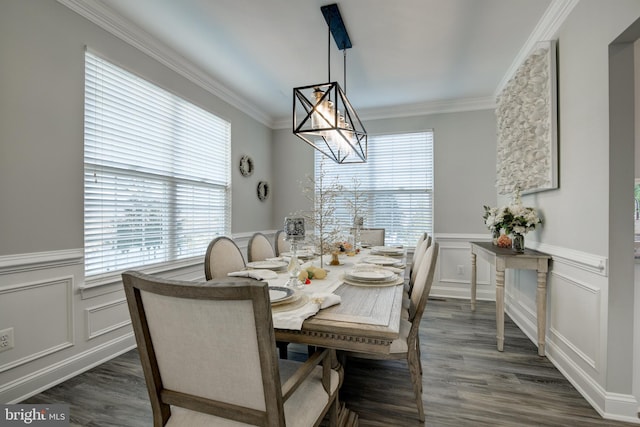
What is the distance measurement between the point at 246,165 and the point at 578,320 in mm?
3834

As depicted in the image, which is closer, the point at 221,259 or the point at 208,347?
the point at 208,347

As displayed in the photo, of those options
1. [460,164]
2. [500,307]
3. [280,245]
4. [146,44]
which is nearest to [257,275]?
[280,245]

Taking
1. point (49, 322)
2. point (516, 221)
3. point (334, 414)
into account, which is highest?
point (516, 221)

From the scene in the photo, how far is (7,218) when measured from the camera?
1801mm

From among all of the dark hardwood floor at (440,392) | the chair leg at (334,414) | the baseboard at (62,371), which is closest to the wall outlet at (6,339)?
the baseboard at (62,371)

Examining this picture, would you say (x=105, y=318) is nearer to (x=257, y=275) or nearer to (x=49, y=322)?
(x=49, y=322)

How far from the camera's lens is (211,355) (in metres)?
0.91

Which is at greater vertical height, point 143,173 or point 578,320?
point 143,173

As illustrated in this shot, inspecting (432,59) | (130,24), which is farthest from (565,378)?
(130,24)

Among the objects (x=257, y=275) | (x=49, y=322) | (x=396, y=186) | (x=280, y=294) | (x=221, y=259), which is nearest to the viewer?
(x=280, y=294)

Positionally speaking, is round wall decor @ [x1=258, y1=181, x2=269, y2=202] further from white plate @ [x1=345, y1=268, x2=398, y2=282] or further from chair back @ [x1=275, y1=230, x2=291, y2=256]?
white plate @ [x1=345, y1=268, x2=398, y2=282]

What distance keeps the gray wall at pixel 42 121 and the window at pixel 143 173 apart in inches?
4.2

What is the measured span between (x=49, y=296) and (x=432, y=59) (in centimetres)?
374

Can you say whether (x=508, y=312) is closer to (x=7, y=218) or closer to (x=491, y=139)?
(x=491, y=139)
